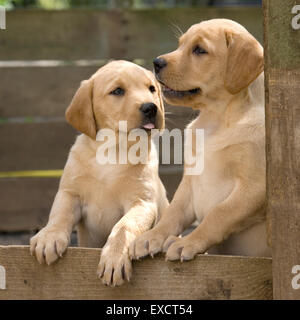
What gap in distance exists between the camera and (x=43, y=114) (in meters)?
5.22

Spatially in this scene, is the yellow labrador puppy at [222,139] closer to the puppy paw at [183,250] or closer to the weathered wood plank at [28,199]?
the puppy paw at [183,250]

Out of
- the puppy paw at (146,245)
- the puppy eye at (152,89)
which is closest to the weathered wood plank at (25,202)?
the puppy eye at (152,89)

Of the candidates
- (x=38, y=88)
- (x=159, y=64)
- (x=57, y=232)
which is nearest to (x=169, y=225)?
(x=57, y=232)

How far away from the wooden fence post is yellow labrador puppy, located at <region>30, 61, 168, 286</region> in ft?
2.84

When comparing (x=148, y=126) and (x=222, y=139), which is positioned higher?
(x=148, y=126)

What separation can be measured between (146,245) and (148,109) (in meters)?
0.78

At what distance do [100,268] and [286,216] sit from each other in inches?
31.4

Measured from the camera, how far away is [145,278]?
2.65 m

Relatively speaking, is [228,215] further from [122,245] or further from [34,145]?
[34,145]

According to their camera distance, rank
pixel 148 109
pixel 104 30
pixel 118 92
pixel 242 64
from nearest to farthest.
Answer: pixel 242 64, pixel 148 109, pixel 118 92, pixel 104 30

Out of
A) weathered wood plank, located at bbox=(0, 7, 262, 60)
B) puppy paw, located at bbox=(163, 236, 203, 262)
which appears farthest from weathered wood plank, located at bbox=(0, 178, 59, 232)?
puppy paw, located at bbox=(163, 236, 203, 262)

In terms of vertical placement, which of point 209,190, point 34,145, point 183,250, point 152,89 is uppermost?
point 34,145

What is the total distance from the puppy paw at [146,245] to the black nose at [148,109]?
0.69m
